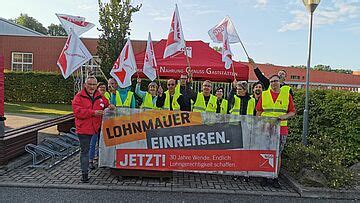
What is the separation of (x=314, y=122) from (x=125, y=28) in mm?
12507

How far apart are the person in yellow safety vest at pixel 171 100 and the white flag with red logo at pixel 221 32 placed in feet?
7.87

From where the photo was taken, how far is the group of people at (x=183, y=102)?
18.8 ft

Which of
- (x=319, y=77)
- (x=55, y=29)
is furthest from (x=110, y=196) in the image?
(x=55, y=29)

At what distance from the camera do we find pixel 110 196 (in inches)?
202

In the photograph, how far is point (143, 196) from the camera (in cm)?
518

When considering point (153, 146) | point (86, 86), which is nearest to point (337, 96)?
point (153, 146)

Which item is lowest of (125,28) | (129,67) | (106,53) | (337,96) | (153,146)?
(153,146)

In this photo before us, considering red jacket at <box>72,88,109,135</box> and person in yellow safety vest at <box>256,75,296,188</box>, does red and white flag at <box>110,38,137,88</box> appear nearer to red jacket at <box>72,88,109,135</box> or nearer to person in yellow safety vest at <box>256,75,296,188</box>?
red jacket at <box>72,88,109,135</box>

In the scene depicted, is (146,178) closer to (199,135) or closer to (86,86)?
(199,135)

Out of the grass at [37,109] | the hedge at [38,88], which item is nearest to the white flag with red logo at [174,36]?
the grass at [37,109]

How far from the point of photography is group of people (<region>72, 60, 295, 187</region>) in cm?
572

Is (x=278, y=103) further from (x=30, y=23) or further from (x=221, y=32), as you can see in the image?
(x=30, y=23)

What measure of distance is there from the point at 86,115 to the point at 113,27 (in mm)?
13236

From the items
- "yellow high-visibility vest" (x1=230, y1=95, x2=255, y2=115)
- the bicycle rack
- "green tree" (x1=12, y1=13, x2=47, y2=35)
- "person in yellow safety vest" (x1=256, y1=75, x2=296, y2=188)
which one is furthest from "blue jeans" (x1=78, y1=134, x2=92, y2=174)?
"green tree" (x1=12, y1=13, x2=47, y2=35)
